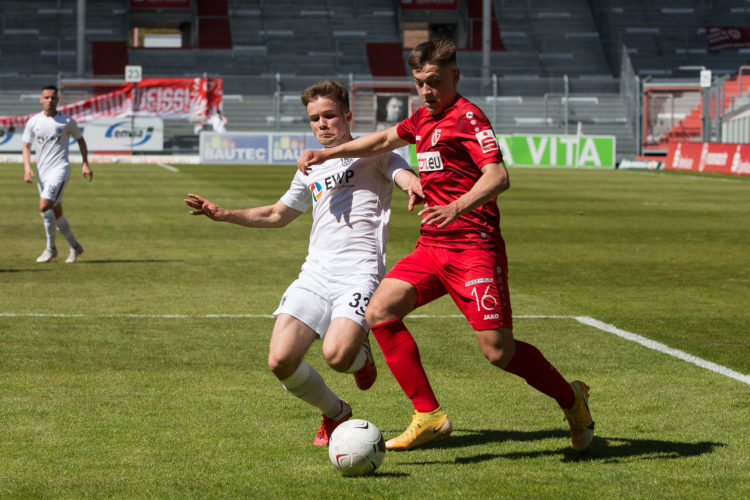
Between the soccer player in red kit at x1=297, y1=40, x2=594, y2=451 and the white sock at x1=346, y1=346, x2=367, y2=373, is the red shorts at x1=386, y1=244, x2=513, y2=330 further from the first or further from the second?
the white sock at x1=346, y1=346, x2=367, y2=373

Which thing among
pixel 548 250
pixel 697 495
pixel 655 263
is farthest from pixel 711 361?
pixel 548 250

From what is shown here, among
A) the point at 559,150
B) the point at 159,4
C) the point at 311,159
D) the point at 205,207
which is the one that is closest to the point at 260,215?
the point at 205,207

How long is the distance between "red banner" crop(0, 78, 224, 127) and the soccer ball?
41105 mm

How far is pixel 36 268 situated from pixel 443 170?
930 cm

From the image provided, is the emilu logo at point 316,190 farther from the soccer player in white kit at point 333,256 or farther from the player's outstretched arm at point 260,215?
the player's outstretched arm at point 260,215

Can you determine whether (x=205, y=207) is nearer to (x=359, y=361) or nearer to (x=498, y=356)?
(x=359, y=361)

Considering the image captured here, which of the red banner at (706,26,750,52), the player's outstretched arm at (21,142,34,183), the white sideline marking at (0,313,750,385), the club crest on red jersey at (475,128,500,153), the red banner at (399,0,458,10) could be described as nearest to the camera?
the club crest on red jersey at (475,128,500,153)

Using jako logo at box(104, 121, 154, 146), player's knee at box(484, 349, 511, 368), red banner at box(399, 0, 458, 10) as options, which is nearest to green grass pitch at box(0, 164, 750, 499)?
player's knee at box(484, 349, 511, 368)

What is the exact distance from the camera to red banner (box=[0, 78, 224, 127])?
4428 centimetres

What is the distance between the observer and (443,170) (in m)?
5.34

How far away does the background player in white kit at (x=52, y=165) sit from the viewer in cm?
1416

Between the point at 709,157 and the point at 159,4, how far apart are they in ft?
98.1

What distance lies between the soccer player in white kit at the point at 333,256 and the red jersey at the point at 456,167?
4.9 inches

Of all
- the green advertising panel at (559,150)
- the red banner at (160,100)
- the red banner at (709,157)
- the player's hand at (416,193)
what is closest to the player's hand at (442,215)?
the player's hand at (416,193)
